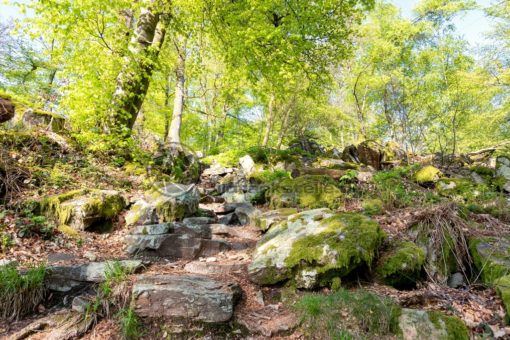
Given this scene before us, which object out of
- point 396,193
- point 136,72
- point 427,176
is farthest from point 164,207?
point 427,176

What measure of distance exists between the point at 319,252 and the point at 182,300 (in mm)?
1735

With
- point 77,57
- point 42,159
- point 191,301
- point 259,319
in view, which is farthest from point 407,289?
point 77,57

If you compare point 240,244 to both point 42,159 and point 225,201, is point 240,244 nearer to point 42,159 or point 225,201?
point 225,201

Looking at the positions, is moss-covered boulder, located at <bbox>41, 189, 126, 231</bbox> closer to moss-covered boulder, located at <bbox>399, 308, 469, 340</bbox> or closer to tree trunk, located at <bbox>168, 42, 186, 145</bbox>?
moss-covered boulder, located at <bbox>399, 308, 469, 340</bbox>

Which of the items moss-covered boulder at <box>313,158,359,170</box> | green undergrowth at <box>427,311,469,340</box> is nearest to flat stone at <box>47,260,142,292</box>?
green undergrowth at <box>427,311,469,340</box>

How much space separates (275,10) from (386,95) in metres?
6.25

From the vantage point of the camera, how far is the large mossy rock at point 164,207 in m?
5.44

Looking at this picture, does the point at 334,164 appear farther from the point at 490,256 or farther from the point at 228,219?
the point at 490,256

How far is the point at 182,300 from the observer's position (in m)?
2.96

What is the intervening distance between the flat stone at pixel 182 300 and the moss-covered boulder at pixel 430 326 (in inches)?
67.8

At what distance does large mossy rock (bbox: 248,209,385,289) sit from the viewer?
341cm

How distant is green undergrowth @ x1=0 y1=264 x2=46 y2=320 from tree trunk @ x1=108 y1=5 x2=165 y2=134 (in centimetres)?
444

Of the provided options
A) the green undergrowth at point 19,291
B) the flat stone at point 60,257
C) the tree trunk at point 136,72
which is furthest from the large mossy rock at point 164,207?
the tree trunk at point 136,72

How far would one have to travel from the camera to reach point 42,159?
235 inches
